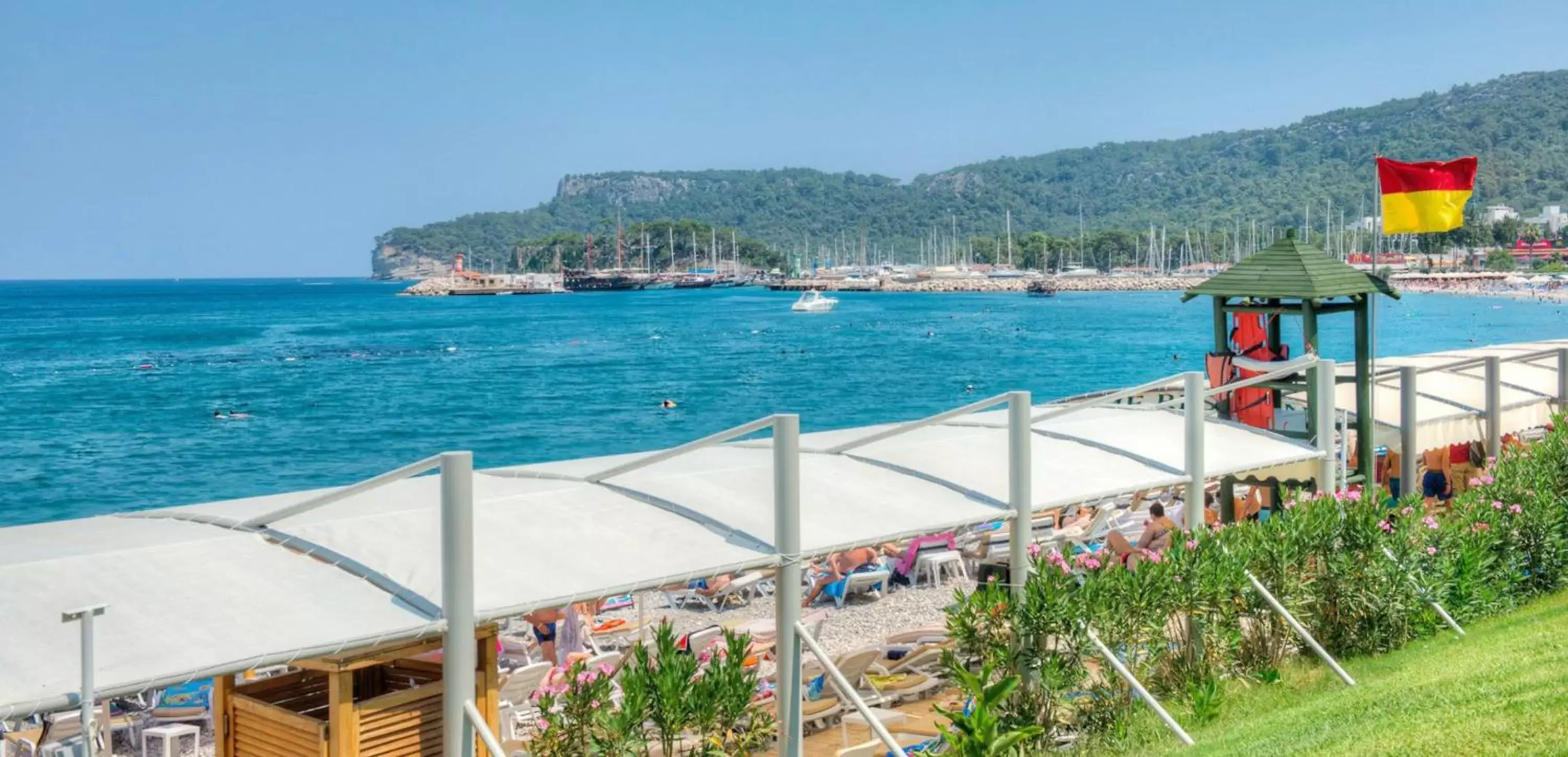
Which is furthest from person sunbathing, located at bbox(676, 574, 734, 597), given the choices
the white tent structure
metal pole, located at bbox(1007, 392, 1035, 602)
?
metal pole, located at bbox(1007, 392, 1035, 602)

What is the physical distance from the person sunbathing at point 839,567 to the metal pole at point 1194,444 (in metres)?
6.90

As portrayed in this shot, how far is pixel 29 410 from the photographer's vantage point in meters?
52.3

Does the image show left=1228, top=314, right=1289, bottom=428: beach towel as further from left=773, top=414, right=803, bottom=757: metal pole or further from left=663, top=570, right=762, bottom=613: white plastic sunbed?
left=663, top=570, right=762, bottom=613: white plastic sunbed

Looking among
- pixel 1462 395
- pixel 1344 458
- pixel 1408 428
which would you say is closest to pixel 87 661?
pixel 1344 458

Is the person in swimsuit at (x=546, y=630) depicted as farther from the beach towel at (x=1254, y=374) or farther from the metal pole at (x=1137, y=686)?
the beach towel at (x=1254, y=374)

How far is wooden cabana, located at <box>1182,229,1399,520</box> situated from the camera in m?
11.6

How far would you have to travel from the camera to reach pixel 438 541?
6.48m

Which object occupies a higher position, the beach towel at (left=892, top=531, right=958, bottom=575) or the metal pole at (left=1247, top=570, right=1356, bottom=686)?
the metal pole at (left=1247, top=570, right=1356, bottom=686)

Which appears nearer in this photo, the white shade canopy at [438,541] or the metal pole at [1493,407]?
the white shade canopy at [438,541]

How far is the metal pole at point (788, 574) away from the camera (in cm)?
699

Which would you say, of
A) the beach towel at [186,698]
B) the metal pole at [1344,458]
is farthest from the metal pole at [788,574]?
the beach towel at [186,698]

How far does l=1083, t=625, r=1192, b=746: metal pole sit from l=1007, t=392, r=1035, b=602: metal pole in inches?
21.2

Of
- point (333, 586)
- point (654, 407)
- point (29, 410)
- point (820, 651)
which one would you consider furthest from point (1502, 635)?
point (29, 410)

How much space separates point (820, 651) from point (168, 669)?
307 cm
